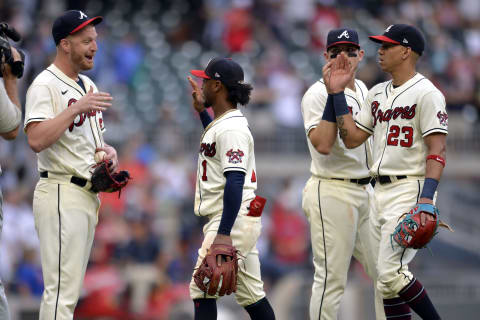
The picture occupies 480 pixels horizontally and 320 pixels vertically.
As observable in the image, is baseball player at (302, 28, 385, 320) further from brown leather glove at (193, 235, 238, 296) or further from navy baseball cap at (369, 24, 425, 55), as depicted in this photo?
brown leather glove at (193, 235, 238, 296)

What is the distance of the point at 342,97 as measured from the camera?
564cm

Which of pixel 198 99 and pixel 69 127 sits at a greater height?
pixel 198 99

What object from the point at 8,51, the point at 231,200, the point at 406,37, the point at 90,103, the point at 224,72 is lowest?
the point at 231,200

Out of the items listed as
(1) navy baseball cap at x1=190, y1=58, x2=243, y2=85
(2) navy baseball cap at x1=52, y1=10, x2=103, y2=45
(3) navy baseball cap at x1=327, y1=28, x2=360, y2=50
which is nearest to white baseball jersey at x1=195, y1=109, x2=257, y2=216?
(1) navy baseball cap at x1=190, y1=58, x2=243, y2=85

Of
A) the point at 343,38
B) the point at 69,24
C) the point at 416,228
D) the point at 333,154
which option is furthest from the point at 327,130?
the point at 69,24

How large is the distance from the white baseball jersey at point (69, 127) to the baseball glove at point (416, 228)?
1.99 metres

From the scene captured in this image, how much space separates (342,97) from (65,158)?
6.02 ft

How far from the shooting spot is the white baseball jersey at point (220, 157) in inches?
208

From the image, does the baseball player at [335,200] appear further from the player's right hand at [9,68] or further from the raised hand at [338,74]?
the player's right hand at [9,68]

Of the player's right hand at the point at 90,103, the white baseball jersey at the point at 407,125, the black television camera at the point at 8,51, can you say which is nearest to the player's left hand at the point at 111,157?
the player's right hand at the point at 90,103

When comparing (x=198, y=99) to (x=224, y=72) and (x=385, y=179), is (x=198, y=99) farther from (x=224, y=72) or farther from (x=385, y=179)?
(x=385, y=179)

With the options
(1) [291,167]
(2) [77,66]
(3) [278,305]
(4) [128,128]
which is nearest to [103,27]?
(4) [128,128]

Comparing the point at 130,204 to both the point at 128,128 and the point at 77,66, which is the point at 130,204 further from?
the point at 77,66

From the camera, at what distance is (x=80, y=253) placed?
532 cm
